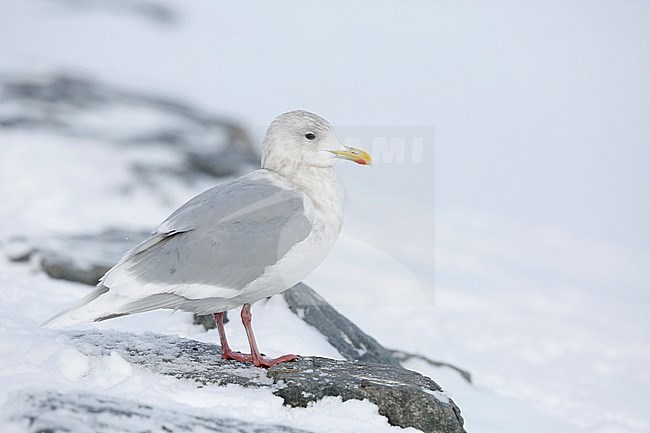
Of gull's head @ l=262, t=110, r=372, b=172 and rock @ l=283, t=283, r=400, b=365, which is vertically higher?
gull's head @ l=262, t=110, r=372, b=172

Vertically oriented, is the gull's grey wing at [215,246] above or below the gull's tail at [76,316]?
above

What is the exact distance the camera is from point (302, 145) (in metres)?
4.21

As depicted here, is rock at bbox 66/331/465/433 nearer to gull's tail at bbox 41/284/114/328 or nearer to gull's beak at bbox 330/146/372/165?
gull's tail at bbox 41/284/114/328

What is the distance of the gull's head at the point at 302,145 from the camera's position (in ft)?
13.8

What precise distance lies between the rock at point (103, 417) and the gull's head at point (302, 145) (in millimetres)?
1425

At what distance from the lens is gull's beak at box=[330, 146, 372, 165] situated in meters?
4.26

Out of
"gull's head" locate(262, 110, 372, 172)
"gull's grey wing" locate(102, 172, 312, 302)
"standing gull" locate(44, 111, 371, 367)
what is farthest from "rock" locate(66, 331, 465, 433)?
"gull's head" locate(262, 110, 372, 172)

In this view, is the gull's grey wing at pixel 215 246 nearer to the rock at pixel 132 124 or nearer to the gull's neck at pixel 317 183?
the gull's neck at pixel 317 183

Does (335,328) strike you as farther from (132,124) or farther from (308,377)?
(132,124)

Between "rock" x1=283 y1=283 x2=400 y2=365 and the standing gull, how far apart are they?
1133 mm

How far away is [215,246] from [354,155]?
875mm

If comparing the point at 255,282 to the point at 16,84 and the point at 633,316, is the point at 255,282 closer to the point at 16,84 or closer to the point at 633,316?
the point at 633,316

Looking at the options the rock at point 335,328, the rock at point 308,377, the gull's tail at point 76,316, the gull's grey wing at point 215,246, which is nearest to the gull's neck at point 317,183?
the gull's grey wing at point 215,246

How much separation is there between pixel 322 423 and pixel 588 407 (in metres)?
3.41
